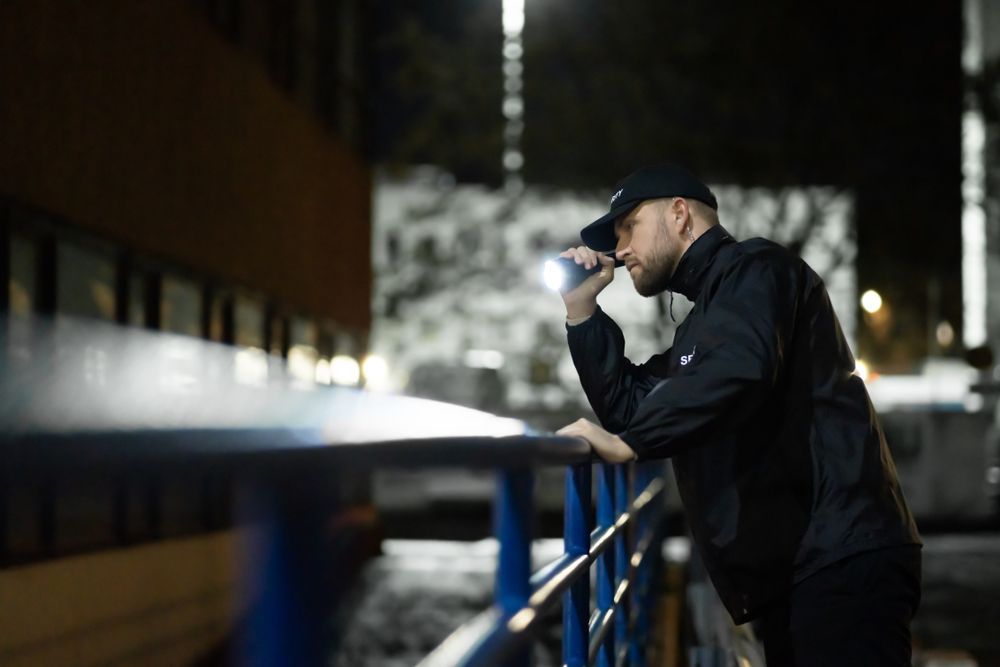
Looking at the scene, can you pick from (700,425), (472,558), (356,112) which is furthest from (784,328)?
(356,112)

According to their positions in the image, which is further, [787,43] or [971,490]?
[787,43]

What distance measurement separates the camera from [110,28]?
10.3 m

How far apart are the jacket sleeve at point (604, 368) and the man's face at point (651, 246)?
0.65ft

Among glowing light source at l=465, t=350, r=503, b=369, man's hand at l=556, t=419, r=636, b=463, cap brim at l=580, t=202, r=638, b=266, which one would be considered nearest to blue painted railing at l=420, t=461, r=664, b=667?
man's hand at l=556, t=419, r=636, b=463

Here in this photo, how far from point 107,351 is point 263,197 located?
4676mm

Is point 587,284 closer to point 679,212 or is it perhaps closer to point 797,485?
point 679,212

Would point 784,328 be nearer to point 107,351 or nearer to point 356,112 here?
point 107,351

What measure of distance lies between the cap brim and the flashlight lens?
9 cm

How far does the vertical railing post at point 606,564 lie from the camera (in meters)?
4.87

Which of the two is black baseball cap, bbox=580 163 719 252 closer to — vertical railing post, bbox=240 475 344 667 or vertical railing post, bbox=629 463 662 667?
vertical railing post, bbox=240 475 344 667

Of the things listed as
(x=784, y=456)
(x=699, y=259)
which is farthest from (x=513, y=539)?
(x=699, y=259)

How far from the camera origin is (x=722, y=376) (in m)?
3.13

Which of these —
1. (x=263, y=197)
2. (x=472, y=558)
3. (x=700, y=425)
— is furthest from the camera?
(x=472, y=558)

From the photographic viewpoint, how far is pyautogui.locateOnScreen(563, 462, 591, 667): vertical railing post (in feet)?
12.3
